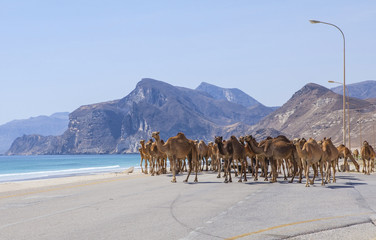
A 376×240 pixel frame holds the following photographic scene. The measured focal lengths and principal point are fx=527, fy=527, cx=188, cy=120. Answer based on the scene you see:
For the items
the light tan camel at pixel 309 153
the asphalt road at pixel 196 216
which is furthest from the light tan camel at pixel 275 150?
the asphalt road at pixel 196 216

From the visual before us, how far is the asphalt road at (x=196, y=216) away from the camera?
9461 mm

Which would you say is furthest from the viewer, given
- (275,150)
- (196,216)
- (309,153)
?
(275,150)

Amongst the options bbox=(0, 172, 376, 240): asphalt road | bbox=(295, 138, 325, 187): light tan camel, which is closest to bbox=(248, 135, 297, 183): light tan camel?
bbox=(295, 138, 325, 187): light tan camel

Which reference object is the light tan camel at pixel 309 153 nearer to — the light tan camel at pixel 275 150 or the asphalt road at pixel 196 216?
the light tan camel at pixel 275 150

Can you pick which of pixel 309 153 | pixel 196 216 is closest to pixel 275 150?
pixel 309 153

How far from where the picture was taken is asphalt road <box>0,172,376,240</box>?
31.0 feet

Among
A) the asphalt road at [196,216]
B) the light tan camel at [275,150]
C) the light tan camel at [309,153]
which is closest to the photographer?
the asphalt road at [196,216]

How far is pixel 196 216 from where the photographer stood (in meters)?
11.6

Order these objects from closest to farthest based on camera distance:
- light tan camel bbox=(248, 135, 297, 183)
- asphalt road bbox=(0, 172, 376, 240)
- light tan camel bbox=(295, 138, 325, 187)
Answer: asphalt road bbox=(0, 172, 376, 240), light tan camel bbox=(295, 138, 325, 187), light tan camel bbox=(248, 135, 297, 183)

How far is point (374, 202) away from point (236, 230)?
5993 millimetres

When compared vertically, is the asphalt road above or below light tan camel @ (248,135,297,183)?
below

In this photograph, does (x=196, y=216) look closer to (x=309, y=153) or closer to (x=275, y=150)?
(x=309, y=153)

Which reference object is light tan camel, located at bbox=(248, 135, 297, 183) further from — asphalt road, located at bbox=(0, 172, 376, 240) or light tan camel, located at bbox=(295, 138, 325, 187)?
asphalt road, located at bbox=(0, 172, 376, 240)

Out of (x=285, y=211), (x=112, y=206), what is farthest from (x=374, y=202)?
(x=112, y=206)
